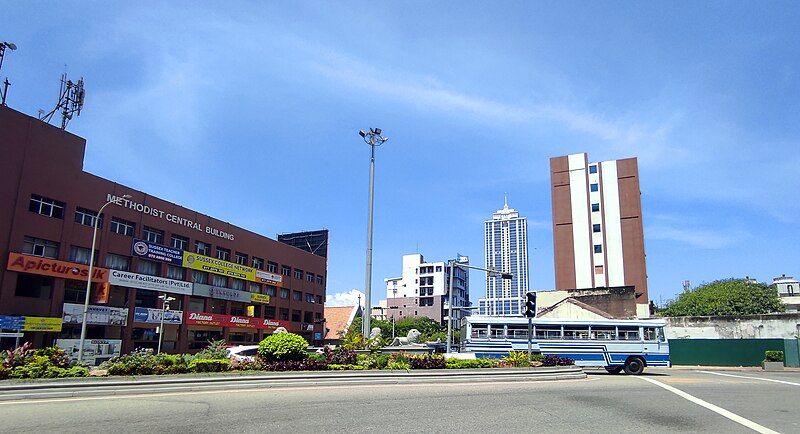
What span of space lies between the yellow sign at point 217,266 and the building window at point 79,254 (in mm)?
9607

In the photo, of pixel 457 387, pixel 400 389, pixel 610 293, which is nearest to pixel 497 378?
pixel 457 387

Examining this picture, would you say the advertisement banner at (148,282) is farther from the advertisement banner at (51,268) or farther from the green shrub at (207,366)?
the green shrub at (207,366)

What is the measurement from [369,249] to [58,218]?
1020 inches

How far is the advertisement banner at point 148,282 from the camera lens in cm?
4072

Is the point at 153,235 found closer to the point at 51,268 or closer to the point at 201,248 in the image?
the point at 201,248

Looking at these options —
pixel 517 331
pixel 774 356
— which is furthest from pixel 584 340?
pixel 774 356

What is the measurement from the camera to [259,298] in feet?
196

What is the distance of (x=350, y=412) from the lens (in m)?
10.9

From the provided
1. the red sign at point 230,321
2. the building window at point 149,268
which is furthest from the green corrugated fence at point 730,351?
the building window at point 149,268

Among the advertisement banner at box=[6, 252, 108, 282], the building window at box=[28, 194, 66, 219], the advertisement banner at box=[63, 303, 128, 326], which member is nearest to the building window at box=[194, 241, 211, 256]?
the advertisement banner at box=[63, 303, 128, 326]

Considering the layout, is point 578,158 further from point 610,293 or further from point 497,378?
point 497,378

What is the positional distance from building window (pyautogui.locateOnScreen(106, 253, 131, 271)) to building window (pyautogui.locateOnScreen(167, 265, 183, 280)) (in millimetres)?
4365

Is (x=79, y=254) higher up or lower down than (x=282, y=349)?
higher up

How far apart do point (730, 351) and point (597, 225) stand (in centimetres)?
2992
